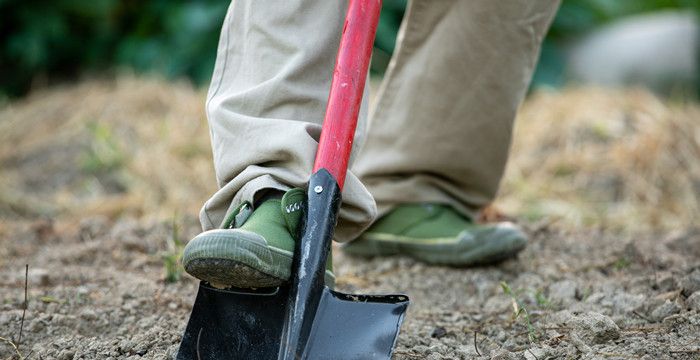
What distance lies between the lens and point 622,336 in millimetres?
1509

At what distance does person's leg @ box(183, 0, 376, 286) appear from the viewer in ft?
4.70

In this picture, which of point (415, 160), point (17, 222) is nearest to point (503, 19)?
point (415, 160)

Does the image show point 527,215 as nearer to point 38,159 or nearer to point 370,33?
point 370,33

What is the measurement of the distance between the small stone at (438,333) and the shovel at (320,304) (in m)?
0.24

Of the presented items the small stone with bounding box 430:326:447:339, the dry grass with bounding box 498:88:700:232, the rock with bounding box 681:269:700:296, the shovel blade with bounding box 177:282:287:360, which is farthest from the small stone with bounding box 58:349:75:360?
the dry grass with bounding box 498:88:700:232

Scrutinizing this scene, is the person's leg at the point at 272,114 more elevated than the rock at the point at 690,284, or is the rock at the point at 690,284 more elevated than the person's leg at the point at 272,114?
the person's leg at the point at 272,114

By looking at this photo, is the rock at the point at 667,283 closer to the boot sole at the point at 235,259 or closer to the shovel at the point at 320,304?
the shovel at the point at 320,304

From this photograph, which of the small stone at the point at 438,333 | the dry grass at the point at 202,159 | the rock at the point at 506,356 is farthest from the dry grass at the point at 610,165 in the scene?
the rock at the point at 506,356

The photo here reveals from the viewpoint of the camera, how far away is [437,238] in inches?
84.5

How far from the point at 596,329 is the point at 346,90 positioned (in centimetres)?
61

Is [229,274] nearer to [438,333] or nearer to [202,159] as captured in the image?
[438,333]

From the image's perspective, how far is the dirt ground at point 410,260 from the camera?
155cm

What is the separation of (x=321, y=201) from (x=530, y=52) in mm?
879

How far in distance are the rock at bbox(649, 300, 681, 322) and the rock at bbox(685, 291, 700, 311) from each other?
0.08ft
